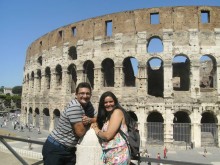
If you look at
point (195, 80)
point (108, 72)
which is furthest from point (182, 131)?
point (108, 72)

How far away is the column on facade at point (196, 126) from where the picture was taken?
18.2 metres

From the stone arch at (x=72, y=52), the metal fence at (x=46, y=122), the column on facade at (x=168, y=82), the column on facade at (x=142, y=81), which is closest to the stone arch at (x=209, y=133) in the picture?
the column on facade at (x=168, y=82)

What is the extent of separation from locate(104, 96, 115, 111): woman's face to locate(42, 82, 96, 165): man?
226 millimetres

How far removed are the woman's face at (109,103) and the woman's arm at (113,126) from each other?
0.18 metres

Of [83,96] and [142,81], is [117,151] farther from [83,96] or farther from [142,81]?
[142,81]

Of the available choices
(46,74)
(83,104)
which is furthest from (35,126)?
(83,104)

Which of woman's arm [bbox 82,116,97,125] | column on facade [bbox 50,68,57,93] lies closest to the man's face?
woman's arm [bbox 82,116,97,125]

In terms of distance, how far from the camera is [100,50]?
21172 mm

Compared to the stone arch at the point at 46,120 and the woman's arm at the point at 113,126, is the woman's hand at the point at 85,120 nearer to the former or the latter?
the woman's arm at the point at 113,126

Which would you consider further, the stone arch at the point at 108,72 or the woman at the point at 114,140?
the stone arch at the point at 108,72

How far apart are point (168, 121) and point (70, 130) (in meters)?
16.0

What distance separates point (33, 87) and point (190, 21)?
19.3 meters

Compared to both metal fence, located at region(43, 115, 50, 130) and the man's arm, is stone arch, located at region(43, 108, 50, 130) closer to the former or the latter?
metal fence, located at region(43, 115, 50, 130)

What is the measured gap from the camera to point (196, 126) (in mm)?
18422
